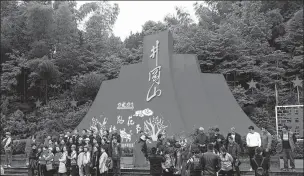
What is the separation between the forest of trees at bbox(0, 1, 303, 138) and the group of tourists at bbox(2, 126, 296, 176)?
722 centimetres

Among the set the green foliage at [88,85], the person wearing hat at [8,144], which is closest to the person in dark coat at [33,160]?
the person wearing hat at [8,144]

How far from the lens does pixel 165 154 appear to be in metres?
A: 8.59

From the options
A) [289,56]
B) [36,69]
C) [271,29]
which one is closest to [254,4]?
[271,29]

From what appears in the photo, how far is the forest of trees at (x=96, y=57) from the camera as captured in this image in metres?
20.2

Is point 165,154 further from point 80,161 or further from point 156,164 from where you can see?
point 80,161

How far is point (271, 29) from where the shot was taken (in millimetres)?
23906

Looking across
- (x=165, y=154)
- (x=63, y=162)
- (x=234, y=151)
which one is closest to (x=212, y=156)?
(x=165, y=154)

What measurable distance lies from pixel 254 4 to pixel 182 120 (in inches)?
477

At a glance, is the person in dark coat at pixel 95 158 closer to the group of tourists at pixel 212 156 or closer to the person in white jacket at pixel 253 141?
the group of tourists at pixel 212 156

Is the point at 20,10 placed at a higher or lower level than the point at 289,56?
higher

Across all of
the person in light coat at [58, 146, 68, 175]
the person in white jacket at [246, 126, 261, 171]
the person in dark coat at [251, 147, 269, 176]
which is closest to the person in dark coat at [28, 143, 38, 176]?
the person in light coat at [58, 146, 68, 175]

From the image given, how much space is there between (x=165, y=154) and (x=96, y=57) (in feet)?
56.6

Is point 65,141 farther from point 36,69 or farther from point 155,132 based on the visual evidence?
point 36,69

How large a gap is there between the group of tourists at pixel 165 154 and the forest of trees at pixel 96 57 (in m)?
7.22
